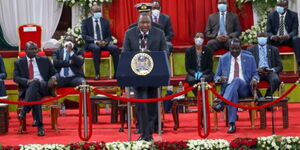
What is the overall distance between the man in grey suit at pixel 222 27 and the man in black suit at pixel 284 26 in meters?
0.69

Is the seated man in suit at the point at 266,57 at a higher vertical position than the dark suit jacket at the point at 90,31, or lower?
lower

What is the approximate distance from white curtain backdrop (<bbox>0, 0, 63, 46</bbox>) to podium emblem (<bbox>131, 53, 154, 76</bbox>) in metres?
8.47

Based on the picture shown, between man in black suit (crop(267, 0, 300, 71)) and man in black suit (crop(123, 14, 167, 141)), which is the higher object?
man in black suit (crop(267, 0, 300, 71))

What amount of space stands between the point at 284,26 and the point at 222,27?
1211 millimetres

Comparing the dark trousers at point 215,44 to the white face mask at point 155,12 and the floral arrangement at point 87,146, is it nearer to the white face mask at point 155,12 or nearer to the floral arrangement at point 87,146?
the white face mask at point 155,12

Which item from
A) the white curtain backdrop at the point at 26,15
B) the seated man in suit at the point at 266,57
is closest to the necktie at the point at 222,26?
the seated man in suit at the point at 266,57

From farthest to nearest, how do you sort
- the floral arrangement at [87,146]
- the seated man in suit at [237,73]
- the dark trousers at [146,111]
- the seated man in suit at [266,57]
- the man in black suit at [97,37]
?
the man in black suit at [97,37]
the seated man in suit at [266,57]
the seated man in suit at [237,73]
the dark trousers at [146,111]
the floral arrangement at [87,146]

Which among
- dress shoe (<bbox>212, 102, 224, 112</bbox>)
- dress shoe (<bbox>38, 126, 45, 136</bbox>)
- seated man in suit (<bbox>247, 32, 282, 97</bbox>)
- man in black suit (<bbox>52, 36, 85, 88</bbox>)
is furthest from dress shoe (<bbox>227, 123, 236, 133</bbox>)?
man in black suit (<bbox>52, 36, 85, 88</bbox>)

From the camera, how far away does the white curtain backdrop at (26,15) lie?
18.1 meters

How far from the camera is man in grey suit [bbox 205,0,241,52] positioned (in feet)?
51.0

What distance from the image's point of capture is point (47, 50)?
16.9 metres

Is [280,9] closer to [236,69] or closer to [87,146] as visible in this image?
[236,69]

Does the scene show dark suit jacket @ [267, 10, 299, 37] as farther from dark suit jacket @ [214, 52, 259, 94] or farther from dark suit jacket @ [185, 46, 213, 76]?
dark suit jacket @ [214, 52, 259, 94]

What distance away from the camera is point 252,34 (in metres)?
17.0
